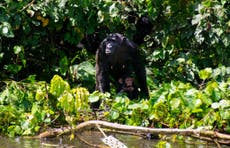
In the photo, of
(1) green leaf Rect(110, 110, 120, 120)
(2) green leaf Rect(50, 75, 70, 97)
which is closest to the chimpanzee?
(1) green leaf Rect(110, 110, 120, 120)

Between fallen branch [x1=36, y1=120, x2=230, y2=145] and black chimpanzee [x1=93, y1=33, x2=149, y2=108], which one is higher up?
black chimpanzee [x1=93, y1=33, x2=149, y2=108]

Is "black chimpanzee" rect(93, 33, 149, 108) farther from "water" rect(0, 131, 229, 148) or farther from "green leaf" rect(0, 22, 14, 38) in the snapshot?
"water" rect(0, 131, 229, 148)

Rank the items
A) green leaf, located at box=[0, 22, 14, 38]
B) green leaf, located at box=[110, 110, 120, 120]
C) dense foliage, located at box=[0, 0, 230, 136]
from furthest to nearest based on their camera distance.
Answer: green leaf, located at box=[0, 22, 14, 38] < green leaf, located at box=[110, 110, 120, 120] < dense foliage, located at box=[0, 0, 230, 136]

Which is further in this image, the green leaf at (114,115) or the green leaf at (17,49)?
the green leaf at (17,49)

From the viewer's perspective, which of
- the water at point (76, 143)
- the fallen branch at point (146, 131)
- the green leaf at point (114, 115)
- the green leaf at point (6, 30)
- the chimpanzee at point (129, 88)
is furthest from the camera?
the chimpanzee at point (129, 88)

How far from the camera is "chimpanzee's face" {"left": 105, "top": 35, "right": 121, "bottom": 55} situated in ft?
22.4

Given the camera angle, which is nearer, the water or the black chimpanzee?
the water

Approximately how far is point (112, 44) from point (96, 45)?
5.10 ft

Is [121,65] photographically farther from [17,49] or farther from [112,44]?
[17,49]

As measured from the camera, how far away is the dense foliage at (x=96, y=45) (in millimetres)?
5465

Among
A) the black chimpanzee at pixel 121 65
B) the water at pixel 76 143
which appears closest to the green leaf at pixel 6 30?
the black chimpanzee at pixel 121 65

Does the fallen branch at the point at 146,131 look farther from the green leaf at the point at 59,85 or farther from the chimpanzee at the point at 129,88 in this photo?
the chimpanzee at the point at 129,88

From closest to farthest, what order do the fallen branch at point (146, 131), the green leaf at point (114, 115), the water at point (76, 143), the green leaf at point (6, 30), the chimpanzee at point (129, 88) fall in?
1. the fallen branch at point (146, 131)
2. the water at point (76, 143)
3. the green leaf at point (114, 115)
4. the green leaf at point (6, 30)
5. the chimpanzee at point (129, 88)

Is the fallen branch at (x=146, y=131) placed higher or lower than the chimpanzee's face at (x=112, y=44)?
lower
